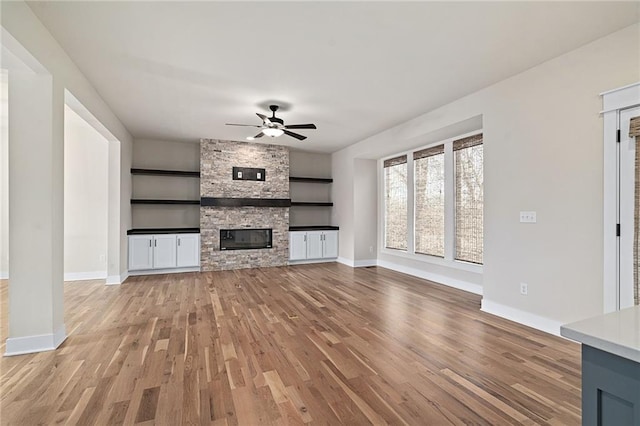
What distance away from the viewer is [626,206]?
2621 mm

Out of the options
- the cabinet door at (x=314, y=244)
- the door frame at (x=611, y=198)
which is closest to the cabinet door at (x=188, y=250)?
the cabinet door at (x=314, y=244)

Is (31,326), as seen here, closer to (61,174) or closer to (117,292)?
(61,174)

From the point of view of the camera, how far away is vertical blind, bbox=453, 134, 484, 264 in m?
4.60

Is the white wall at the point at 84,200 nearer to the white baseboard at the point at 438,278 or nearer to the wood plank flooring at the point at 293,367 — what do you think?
the wood plank flooring at the point at 293,367

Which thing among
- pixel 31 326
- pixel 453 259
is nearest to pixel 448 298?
pixel 453 259

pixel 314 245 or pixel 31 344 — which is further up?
pixel 314 245

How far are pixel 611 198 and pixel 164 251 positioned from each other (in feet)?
22.5

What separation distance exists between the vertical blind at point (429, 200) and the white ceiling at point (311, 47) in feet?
4.23

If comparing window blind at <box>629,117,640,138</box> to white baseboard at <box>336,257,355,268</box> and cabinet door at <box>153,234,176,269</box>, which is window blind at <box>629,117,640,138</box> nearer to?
white baseboard at <box>336,257,355,268</box>

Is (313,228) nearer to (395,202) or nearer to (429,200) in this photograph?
(395,202)

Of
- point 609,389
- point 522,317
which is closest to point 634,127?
point 522,317

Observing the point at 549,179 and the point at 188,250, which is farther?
the point at 188,250

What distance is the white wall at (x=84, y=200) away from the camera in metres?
5.55

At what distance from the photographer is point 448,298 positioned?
4355 millimetres
